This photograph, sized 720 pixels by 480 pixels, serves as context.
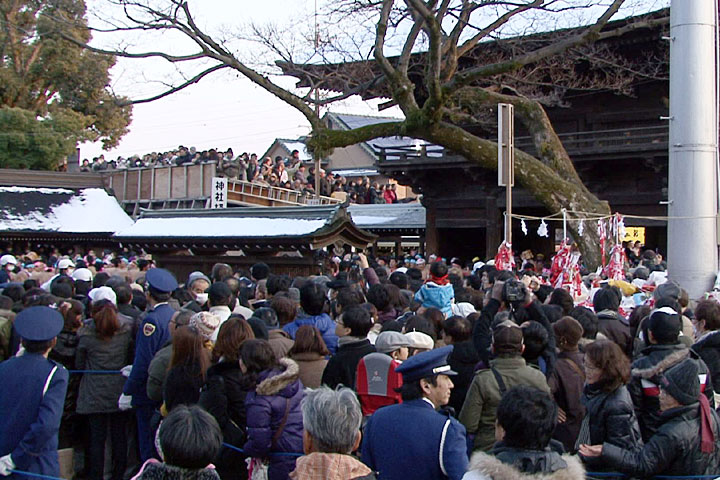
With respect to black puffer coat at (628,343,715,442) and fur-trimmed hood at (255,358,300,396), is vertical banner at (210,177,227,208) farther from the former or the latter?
black puffer coat at (628,343,715,442)

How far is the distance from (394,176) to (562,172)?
22.0 feet

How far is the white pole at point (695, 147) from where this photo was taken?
8.66 metres

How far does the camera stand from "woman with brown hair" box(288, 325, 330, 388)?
4.84 meters

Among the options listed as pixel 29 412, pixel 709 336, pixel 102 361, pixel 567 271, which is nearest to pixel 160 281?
pixel 102 361

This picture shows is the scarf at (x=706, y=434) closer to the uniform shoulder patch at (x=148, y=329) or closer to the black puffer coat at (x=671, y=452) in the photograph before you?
the black puffer coat at (x=671, y=452)

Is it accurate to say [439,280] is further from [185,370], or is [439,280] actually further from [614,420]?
[614,420]

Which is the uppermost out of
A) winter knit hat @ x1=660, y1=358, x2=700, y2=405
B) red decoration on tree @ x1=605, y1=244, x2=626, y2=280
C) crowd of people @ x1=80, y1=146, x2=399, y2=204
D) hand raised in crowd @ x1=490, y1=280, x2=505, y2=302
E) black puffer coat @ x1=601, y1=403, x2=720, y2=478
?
crowd of people @ x1=80, y1=146, x2=399, y2=204

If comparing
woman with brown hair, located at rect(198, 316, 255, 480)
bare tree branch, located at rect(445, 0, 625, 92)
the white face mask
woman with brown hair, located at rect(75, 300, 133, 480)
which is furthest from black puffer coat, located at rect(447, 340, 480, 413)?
bare tree branch, located at rect(445, 0, 625, 92)

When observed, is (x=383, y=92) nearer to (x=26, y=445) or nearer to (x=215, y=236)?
(x=215, y=236)

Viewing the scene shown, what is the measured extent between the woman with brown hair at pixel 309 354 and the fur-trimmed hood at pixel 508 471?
83.3 inches

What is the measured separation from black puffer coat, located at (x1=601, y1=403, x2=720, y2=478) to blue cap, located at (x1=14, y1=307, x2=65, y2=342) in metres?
3.10

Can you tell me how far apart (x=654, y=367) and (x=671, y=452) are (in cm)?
45

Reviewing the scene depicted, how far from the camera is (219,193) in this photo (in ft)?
72.6

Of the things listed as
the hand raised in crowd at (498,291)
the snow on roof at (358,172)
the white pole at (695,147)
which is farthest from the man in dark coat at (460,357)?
the snow on roof at (358,172)
